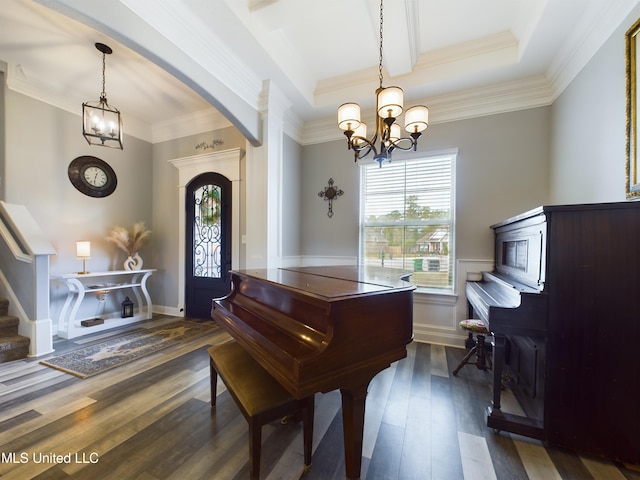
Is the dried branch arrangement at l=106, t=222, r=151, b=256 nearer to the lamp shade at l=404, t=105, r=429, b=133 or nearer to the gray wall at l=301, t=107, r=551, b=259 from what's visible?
the lamp shade at l=404, t=105, r=429, b=133

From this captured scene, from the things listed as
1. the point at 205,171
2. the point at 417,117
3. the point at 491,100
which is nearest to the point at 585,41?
the point at 491,100

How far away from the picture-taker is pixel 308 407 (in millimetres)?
1363

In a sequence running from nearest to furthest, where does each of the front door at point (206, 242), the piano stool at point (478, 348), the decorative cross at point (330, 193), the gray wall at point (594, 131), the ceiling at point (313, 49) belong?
the gray wall at point (594, 131), the ceiling at point (313, 49), the piano stool at point (478, 348), the decorative cross at point (330, 193), the front door at point (206, 242)

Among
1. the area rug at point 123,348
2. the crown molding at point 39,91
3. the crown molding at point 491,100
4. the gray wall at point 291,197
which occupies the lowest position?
the area rug at point 123,348

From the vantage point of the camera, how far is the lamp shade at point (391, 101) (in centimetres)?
174

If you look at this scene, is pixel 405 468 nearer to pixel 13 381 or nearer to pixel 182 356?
pixel 182 356

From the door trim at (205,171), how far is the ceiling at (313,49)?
786 millimetres

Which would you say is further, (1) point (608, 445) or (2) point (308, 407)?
(1) point (608, 445)

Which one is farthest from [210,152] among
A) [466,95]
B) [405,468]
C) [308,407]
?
[405,468]

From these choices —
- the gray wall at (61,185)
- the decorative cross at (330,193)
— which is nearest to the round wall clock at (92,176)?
the gray wall at (61,185)

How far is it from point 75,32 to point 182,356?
3.30 m

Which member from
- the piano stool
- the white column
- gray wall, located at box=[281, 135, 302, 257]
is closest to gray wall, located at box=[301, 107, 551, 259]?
the piano stool

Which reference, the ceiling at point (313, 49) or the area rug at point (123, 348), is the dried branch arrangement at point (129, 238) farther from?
the ceiling at point (313, 49)

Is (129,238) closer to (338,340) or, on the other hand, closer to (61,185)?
(61,185)
